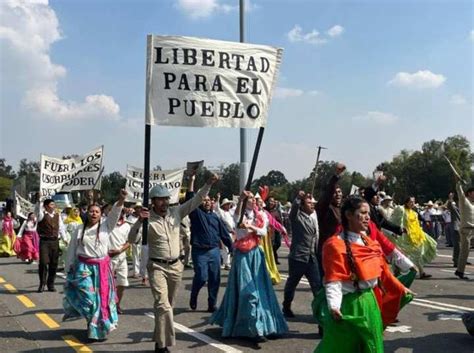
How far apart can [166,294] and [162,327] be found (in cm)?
38

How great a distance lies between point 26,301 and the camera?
33.3 ft

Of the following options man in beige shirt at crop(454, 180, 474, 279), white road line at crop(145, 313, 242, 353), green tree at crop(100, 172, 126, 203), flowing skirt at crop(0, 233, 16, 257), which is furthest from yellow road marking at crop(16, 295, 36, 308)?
green tree at crop(100, 172, 126, 203)

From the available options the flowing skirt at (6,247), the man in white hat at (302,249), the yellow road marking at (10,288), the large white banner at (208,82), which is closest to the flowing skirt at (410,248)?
the man in white hat at (302,249)

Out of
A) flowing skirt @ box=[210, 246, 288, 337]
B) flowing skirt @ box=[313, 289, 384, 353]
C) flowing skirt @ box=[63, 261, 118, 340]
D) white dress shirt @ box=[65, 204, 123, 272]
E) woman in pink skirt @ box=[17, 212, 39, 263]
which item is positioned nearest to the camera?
flowing skirt @ box=[313, 289, 384, 353]

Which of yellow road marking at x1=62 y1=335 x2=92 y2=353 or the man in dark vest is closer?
yellow road marking at x1=62 y1=335 x2=92 y2=353

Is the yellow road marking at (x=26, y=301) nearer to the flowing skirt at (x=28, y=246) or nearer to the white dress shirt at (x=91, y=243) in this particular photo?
the white dress shirt at (x=91, y=243)

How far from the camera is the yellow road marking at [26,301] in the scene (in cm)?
971

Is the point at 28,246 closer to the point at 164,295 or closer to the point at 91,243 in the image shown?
the point at 91,243

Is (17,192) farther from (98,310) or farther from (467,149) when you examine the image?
(467,149)

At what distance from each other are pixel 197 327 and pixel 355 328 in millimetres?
3899

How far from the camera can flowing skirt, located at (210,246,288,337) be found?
6707mm

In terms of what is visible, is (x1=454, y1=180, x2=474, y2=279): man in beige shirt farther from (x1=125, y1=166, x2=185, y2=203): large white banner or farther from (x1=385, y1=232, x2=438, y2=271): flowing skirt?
(x1=125, y1=166, x2=185, y2=203): large white banner

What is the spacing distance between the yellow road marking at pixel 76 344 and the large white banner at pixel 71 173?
733cm

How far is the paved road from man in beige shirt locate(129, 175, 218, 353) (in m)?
0.47
